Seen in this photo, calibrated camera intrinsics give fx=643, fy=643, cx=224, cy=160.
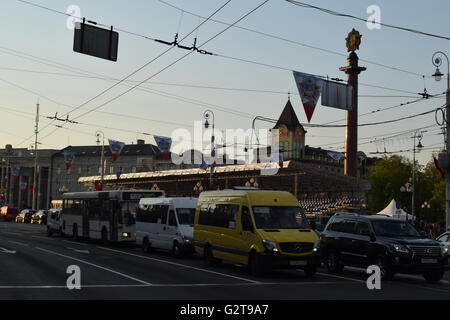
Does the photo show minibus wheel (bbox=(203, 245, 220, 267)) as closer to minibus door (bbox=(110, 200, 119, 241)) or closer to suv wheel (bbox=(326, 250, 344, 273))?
suv wheel (bbox=(326, 250, 344, 273))

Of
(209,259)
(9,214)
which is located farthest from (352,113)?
(209,259)

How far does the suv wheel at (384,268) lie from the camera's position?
1717cm

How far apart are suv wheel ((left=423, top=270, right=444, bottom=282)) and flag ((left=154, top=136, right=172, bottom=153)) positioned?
102ft

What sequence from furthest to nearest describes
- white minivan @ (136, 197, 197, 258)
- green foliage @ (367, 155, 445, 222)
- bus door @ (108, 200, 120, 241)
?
green foliage @ (367, 155, 445, 222) → bus door @ (108, 200, 120, 241) → white minivan @ (136, 197, 197, 258)

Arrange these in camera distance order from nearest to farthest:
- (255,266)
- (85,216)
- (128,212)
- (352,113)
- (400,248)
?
(400,248) → (255,266) → (128,212) → (85,216) → (352,113)

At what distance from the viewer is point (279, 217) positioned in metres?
18.3

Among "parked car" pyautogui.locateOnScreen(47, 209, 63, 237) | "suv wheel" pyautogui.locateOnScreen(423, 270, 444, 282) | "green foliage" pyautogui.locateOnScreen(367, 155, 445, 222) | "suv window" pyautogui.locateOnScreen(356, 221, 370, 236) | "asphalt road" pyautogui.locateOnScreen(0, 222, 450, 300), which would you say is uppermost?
"green foliage" pyautogui.locateOnScreen(367, 155, 445, 222)

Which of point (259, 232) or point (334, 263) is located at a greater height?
point (259, 232)

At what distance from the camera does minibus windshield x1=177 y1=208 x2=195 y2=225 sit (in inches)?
990

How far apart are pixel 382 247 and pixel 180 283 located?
5.72 meters

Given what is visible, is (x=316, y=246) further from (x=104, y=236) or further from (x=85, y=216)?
(x=85, y=216)

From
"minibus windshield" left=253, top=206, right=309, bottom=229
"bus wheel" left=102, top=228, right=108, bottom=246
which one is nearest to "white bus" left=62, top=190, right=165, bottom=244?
"bus wheel" left=102, top=228, right=108, bottom=246
